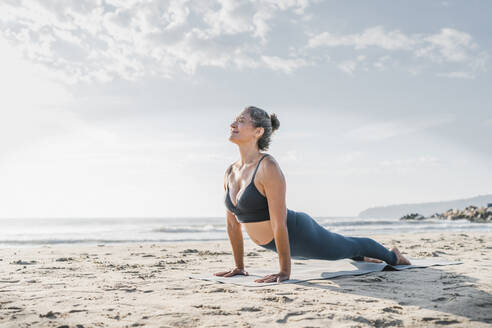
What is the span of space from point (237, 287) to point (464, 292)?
1.92 metres

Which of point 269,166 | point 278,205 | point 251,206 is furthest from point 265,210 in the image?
point 269,166

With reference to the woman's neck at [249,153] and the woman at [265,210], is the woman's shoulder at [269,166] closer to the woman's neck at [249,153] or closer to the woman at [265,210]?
the woman at [265,210]

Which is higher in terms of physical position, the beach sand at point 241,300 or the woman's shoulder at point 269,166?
the woman's shoulder at point 269,166

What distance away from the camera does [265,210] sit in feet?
13.6

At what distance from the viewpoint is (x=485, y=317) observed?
267 centimetres

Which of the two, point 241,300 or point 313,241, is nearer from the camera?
point 241,300

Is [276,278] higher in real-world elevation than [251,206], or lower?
lower

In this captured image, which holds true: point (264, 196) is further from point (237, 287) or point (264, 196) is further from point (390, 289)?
point (390, 289)

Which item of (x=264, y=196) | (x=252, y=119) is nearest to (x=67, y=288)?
(x=264, y=196)

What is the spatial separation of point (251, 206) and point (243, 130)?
2.58 ft

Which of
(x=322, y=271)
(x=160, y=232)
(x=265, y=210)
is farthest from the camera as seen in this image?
(x=160, y=232)

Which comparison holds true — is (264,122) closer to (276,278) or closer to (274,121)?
(274,121)

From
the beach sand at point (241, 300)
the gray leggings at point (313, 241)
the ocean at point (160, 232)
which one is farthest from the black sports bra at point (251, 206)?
the ocean at point (160, 232)

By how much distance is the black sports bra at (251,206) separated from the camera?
4.05 meters
